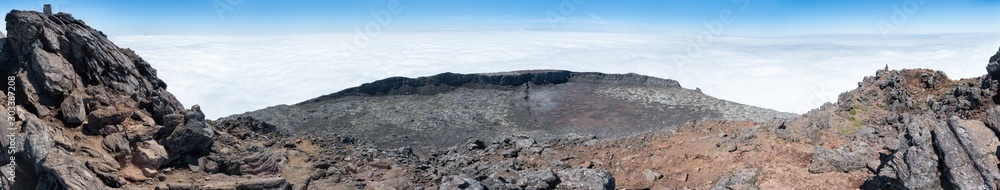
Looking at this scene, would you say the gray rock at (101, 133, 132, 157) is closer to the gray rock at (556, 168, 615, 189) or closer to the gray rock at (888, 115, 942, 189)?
→ the gray rock at (556, 168, 615, 189)

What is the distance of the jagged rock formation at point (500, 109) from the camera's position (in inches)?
1118

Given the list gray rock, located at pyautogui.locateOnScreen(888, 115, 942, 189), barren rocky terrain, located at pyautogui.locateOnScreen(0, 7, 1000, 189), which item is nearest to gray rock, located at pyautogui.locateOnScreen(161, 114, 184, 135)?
barren rocky terrain, located at pyautogui.locateOnScreen(0, 7, 1000, 189)

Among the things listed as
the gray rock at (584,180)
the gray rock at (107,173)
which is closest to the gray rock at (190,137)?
the gray rock at (107,173)

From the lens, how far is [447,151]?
72.5 ft

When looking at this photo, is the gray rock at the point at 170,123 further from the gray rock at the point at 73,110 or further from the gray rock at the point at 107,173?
the gray rock at the point at 107,173

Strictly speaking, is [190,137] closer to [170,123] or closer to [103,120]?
[170,123]

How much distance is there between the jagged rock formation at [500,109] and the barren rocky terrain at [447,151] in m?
6.53

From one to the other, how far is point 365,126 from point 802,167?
21.1m

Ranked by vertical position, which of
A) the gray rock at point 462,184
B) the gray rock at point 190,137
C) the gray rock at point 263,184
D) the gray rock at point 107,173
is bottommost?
the gray rock at point 462,184

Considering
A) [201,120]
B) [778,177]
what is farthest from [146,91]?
[778,177]

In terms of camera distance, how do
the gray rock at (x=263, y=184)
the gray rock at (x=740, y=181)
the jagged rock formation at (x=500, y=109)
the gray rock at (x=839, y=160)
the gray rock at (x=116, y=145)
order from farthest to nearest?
the jagged rock formation at (x=500, y=109) < the gray rock at (x=740, y=181) < the gray rock at (x=839, y=160) < the gray rock at (x=116, y=145) < the gray rock at (x=263, y=184)

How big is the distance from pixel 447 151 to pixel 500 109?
11525 mm

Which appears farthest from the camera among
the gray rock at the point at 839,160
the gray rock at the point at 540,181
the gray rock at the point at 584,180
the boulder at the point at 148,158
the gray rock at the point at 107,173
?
the gray rock at the point at 839,160

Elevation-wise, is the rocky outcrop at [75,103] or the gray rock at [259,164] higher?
the rocky outcrop at [75,103]
